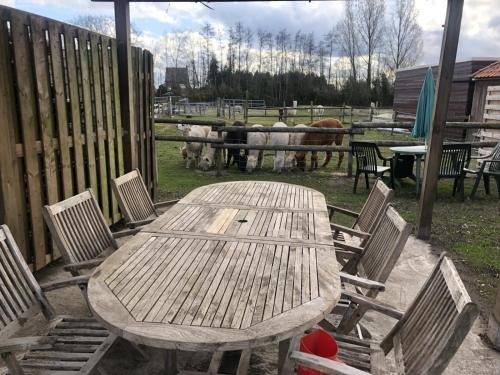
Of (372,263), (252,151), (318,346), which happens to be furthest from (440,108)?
(252,151)

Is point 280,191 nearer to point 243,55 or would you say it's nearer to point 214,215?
point 214,215

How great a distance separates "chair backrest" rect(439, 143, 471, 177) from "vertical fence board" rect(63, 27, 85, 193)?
5.80 meters

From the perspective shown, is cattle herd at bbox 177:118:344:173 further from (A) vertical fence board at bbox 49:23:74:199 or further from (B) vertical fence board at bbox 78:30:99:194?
(A) vertical fence board at bbox 49:23:74:199

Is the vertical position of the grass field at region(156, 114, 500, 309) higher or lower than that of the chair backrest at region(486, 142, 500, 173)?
lower

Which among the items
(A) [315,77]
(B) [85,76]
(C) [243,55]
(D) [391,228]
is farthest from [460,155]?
(C) [243,55]

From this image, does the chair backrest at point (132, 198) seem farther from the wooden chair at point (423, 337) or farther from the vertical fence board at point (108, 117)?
the wooden chair at point (423, 337)

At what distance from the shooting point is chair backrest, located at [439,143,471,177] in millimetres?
6883

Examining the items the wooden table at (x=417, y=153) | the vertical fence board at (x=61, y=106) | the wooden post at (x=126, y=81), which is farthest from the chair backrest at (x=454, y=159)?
the vertical fence board at (x=61, y=106)

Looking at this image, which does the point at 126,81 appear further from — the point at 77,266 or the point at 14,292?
the point at 14,292

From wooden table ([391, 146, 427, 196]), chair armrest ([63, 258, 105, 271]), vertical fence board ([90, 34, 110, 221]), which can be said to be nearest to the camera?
chair armrest ([63, 258, 105, 271])

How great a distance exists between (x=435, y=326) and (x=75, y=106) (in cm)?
390

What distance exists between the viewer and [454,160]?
696 centimetres

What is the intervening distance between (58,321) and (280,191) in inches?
95.9

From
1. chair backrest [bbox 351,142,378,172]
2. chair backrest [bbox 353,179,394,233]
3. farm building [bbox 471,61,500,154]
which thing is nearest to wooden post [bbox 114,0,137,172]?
chair backrest [bbox 353,179,394,233]
